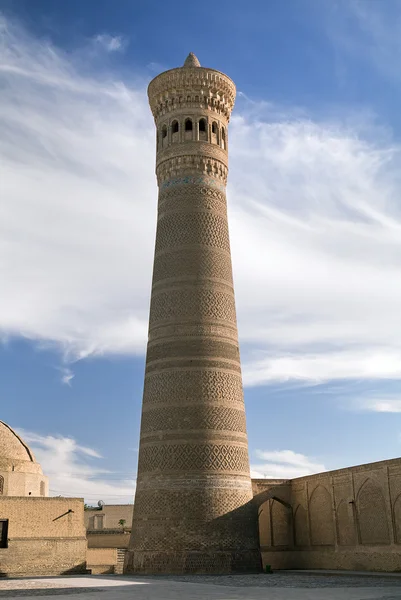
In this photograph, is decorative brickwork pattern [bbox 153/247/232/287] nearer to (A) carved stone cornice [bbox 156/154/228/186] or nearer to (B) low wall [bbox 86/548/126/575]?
(A) carved stone cornice [bbox 156/154/228/186]

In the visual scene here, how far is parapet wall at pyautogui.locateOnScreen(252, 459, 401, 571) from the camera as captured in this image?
16.7m

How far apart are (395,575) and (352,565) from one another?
9.25ft

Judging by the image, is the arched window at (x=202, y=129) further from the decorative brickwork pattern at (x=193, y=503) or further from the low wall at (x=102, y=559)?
the low wall at (x=102, y=559)

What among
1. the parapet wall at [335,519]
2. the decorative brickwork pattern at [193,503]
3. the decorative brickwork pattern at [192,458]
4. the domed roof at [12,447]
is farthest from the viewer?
the domed roof at [12,447]

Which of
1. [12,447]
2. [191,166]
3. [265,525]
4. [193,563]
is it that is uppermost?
[191,166]

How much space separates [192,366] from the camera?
1725cm

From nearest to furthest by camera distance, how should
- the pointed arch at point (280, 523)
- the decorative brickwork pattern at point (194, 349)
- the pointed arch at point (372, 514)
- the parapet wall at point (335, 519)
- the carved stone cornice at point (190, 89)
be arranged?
1. the parapet wall at point (335, 519)
2. the pointed arch at point (372, 514)
3. the decorative brickwork pattern at point (194, 349)
4. the carved stone cornice at point (190, 89)
5. the pointed arch at point (280, 523)

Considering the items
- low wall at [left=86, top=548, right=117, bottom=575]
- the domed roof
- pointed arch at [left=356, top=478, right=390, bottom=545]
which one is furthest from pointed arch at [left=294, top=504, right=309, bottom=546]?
the domed roof

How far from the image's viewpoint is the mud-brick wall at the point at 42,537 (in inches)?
742

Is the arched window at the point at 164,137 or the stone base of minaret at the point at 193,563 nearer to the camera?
the stone base of minaret at the point at 193,563

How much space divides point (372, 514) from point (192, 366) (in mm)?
5771

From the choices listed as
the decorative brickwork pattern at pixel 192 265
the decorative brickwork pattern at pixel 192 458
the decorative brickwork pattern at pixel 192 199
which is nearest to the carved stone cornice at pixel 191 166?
the decorative brickwork pattern at pixel 192 199

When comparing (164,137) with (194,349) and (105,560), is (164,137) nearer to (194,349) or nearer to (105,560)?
(194,349)

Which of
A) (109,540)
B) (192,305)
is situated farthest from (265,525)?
(192,305)
